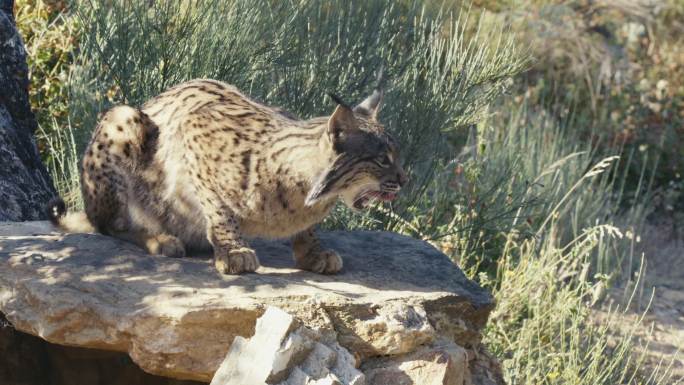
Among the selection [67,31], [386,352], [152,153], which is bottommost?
[386,352]

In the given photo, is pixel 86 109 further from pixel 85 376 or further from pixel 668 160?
pixel 668 160

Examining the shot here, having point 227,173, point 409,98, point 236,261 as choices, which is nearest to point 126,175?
point 227,173

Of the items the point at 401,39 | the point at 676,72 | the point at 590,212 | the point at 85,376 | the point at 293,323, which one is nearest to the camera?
the point at 293,323

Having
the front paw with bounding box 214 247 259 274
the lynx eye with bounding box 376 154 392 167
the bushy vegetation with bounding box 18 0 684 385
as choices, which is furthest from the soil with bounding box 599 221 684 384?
the front paw with bounding box 214 247 259 274

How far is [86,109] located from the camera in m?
6.88

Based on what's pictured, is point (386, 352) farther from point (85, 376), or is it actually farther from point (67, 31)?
point (67, 31)

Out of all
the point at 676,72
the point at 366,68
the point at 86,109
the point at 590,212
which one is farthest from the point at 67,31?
the point at 676,72

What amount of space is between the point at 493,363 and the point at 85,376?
79.7 inches

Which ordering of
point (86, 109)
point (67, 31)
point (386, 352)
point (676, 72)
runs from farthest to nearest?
point (676, 72) → point (67, 31) → point (86, 109) → point (386, 352)

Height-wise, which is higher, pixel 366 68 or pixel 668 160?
pixel 366 68

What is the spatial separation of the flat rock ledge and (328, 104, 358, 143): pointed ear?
0.69m

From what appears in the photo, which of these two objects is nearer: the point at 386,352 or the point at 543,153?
the point at 386,352

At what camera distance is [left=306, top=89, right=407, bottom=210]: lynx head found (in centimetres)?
447

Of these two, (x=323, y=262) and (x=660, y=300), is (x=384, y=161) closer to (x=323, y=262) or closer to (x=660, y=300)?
(x=323, y=262)
